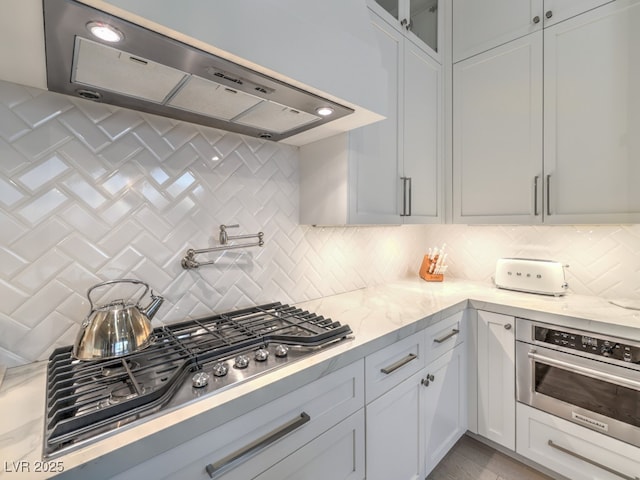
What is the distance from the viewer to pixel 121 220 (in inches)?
42.3

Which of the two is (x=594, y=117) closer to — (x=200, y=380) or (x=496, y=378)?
(x=496, y=378)

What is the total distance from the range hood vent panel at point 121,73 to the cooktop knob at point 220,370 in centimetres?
79

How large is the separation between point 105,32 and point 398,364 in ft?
4.32

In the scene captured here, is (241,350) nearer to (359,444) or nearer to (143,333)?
(143,333)

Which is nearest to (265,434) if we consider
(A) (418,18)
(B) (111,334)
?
(B) (111,334)

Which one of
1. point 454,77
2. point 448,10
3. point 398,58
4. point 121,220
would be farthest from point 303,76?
point 448,10

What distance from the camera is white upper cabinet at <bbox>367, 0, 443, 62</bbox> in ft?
5.00

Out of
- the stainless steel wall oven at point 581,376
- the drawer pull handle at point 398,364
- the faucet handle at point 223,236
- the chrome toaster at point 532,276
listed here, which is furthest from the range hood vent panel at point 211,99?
the chrome toaster at point 532,276

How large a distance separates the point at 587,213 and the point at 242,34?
1728 millimetres

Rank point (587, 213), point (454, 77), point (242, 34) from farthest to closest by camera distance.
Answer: point (454, 77) → point (587, 213) → point (242, 34)

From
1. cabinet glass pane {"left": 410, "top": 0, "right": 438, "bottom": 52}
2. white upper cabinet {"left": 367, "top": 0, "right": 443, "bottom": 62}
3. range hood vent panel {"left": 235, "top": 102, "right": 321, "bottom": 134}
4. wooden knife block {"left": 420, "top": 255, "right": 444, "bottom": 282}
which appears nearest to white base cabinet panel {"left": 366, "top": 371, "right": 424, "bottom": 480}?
wooden knife block {"left": 420, "top": 255, "right": 444, "bottom": 282}

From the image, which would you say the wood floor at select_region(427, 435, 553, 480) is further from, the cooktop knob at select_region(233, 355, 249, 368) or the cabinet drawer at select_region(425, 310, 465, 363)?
the cooktop knob at select_region(233, 355, 249, 368)

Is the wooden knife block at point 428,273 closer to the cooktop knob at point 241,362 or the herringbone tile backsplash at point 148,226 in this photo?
the herringbone tile backsplash at point 148,226

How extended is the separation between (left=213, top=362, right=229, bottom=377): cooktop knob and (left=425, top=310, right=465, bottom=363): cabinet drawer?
0.91m
